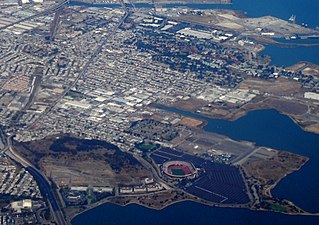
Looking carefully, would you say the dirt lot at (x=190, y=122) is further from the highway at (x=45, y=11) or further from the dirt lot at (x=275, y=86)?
the highway at (x=45, y=11)

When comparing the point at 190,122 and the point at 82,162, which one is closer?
the point at 82,162

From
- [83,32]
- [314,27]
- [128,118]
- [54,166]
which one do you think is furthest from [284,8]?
[54,166]

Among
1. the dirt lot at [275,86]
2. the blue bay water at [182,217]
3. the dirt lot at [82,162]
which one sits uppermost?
the dirt lot at [82,162]

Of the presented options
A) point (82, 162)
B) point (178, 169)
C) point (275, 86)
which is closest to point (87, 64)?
point (275, 86)

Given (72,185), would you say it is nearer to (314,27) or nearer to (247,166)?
(247,166)

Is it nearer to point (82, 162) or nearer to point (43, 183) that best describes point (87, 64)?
point (82, 162)

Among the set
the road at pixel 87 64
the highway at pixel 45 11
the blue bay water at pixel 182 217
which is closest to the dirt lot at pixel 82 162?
the blue bay water at pixel 182 217

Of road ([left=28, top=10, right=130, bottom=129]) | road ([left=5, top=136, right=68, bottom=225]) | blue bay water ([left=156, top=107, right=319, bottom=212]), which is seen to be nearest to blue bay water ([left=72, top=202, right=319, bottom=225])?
road ([left=5, top=136, right=68, bottom=225])
